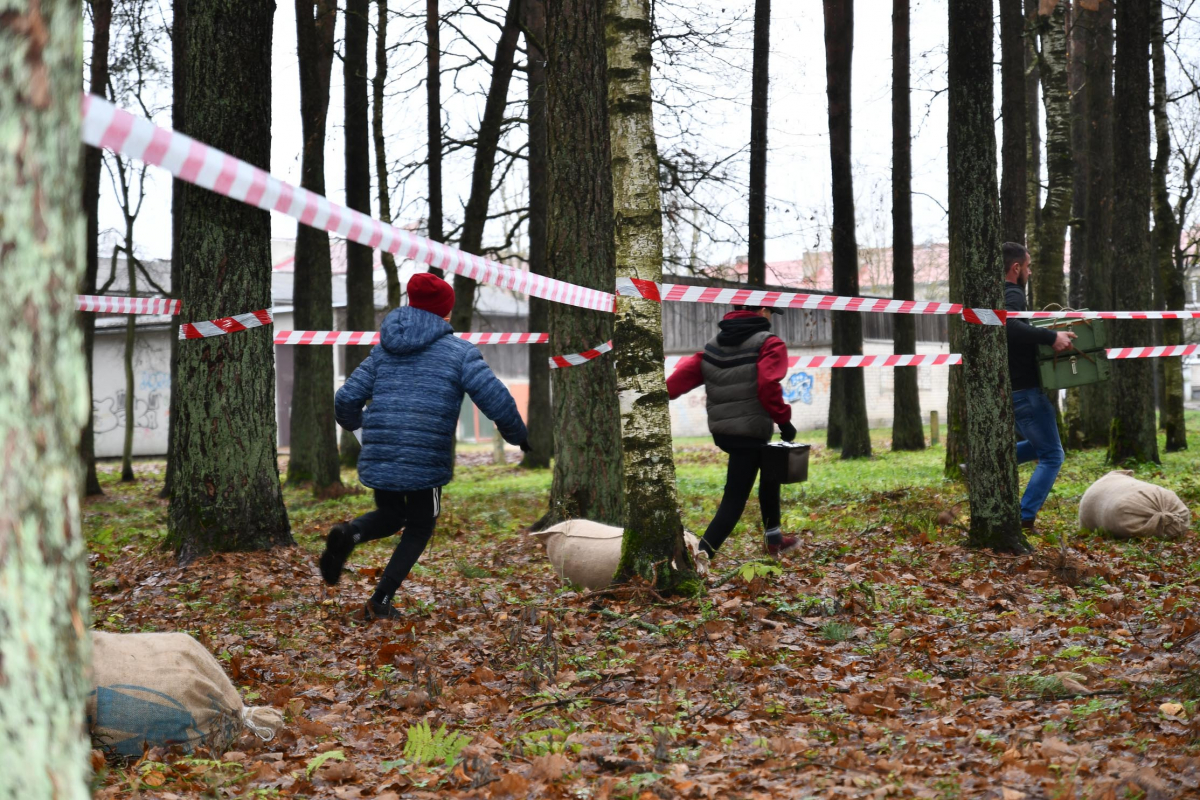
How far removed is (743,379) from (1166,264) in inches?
481

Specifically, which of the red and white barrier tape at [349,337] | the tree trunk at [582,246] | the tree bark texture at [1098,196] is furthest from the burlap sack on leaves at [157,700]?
the tree bark texture at [1098,196]

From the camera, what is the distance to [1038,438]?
24.3ft

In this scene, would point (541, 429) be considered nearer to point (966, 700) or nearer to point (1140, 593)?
point (1140, 593)

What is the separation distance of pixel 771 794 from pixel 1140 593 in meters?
3.71

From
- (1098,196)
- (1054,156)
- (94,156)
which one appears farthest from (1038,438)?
(94,156)

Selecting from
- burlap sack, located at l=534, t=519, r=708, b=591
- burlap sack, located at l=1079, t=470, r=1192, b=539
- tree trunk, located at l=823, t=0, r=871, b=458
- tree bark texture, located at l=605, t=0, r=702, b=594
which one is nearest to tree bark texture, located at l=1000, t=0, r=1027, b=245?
tree trunk, located at l=823, t=0, r=871, b=458

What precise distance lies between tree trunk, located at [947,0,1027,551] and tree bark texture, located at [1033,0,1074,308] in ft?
24.8

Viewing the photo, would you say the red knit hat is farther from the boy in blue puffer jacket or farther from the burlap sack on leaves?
the burlap sack on leaves

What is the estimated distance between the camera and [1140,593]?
18.6 ft

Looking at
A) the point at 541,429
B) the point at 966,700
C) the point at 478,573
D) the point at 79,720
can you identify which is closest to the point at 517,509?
the point at 478,573

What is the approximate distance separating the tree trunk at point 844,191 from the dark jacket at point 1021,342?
965 centimetres

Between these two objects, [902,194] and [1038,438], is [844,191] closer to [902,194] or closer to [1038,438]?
[902,194]

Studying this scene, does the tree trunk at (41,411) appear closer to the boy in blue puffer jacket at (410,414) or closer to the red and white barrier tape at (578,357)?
the boy in blue puffer jacket at (410,414)

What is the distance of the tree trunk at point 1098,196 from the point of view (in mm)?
13562
